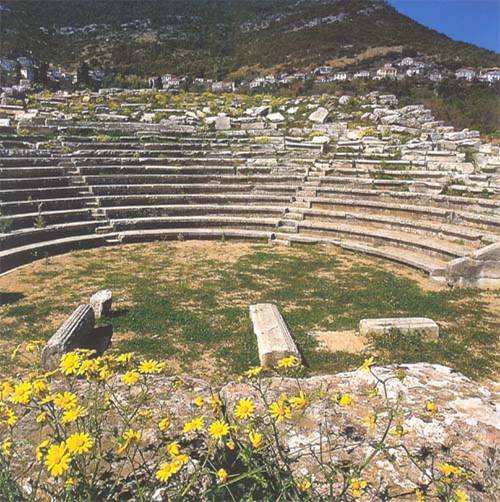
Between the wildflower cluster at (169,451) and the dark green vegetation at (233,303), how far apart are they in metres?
2.60

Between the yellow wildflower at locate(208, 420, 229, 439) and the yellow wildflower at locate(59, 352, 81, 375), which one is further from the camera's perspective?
the yellow wildflower at locate(59, 352, 81, 375)

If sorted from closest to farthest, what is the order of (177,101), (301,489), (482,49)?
1. (301,489)
2. (177,101)
3. (482,49)

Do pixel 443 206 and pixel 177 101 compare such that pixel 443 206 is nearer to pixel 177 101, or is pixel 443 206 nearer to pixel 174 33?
pixel 177 101

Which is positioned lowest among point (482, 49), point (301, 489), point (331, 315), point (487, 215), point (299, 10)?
point (331, 315)

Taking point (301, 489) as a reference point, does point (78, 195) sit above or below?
below

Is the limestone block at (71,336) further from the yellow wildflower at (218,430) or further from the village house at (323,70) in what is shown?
the village house at (323,70)

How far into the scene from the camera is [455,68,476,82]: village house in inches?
1333

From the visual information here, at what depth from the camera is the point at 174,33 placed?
59250 mm

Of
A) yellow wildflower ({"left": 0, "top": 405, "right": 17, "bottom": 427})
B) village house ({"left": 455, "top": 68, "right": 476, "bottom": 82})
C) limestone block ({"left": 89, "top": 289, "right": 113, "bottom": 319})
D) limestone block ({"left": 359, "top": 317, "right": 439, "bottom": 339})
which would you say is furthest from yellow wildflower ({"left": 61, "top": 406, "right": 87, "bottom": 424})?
village house ({"left": 455, "top": 68, "right": 476, "bottom": 82})

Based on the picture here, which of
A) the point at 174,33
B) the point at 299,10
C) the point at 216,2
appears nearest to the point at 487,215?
the point at 174,33

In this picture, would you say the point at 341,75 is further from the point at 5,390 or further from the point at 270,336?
the point at 5,390

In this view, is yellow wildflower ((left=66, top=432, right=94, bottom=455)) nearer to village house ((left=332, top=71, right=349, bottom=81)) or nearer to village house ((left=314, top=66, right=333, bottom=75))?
village house ((left=332, top=71, right=349, bottom=81))

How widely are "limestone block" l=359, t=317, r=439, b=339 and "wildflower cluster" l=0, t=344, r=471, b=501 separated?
10.2 ft

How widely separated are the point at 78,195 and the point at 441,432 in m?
12.5
